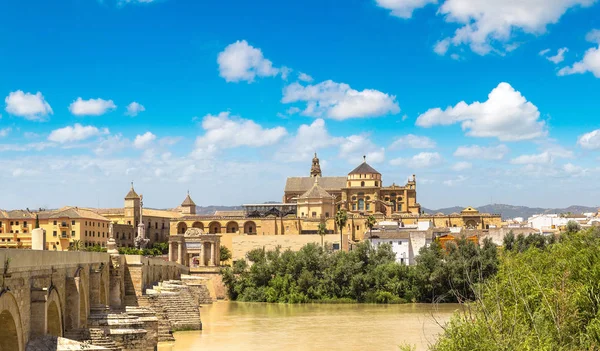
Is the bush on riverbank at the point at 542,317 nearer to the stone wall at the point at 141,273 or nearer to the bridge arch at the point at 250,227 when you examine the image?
the stone wall at the point at 141,273

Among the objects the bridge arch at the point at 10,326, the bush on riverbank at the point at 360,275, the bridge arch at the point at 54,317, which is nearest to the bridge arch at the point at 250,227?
the bush on riverbank at the point at 360,275

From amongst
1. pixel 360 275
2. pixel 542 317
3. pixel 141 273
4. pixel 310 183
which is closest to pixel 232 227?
pixel 310 183

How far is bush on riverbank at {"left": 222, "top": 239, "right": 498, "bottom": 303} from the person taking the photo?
56406 millimetres

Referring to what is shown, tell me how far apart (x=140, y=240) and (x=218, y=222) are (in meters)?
23.7

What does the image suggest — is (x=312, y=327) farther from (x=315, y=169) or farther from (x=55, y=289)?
→ (x=315, y=169)

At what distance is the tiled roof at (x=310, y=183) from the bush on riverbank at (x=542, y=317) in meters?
82.1

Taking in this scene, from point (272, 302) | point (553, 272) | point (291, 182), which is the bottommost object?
point (272, 302)

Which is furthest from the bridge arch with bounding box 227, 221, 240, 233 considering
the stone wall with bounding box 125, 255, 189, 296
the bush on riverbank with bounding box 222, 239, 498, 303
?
the stone wall with bounding box 125, 255, 189, 296

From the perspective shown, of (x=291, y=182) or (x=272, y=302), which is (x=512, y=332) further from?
(x=291, y=182)

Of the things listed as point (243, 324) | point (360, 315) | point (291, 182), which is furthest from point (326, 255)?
point (291, 182)

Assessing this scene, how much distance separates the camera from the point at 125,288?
32344 millimetres

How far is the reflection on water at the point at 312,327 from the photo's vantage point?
32.2m

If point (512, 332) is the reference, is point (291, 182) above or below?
above

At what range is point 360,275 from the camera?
57.9m
